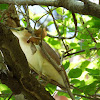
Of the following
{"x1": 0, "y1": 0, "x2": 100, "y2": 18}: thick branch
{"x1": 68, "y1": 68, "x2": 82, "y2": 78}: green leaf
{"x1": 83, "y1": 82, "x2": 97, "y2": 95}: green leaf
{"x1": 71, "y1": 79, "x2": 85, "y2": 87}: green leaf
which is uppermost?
{"x1": 0, "y1": 0, "x2": 100, "y2": 18}: thick branch

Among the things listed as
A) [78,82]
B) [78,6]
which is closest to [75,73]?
[78,82]

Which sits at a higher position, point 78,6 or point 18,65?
point 78,6

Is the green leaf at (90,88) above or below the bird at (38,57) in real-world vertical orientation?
below

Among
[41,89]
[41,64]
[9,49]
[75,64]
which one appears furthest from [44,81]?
[9,49]

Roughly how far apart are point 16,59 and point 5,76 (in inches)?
4.3

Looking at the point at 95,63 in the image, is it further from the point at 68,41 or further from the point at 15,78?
the point at 15,78

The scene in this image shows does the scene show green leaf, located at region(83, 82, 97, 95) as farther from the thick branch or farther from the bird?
the thick branch

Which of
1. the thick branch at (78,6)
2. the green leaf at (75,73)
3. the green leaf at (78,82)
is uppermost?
the thick branch at (78,6)

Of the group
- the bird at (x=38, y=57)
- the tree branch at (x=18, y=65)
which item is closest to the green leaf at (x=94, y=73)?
the bird at (x=38, y=57)

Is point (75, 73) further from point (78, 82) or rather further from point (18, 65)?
point (18, 65)

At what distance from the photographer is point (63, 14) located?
176 cm

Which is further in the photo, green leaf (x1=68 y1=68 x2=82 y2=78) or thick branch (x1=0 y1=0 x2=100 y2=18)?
green leaf (x1=68 y1=68 x2=82 y2=78)

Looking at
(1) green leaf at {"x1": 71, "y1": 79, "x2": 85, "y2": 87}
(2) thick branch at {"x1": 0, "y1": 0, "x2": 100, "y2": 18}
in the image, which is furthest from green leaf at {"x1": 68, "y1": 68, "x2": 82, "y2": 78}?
(2) thick branch at {"x1": 0, "y1": 0, "x2": 100, "y2": 18}

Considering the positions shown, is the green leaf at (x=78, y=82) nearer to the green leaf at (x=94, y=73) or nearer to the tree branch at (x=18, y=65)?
the green leaf at (x=94, y=73)
